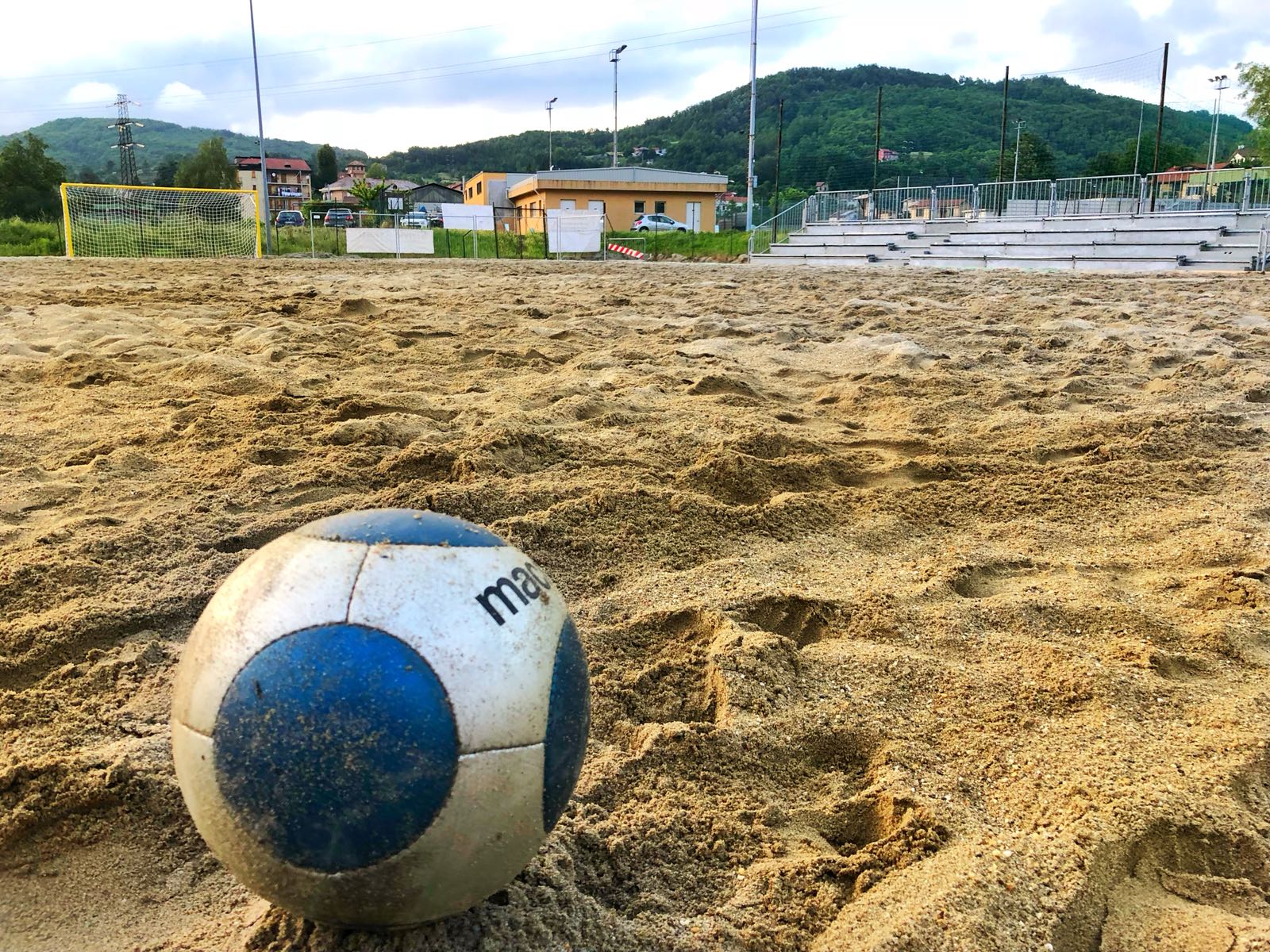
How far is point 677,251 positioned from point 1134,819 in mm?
35331

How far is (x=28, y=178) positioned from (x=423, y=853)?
2019 inches

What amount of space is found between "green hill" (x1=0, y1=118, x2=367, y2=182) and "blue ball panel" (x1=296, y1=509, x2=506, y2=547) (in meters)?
129

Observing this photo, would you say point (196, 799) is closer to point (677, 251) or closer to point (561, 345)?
point (561, 345)

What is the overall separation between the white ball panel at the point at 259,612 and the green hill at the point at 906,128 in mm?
45881

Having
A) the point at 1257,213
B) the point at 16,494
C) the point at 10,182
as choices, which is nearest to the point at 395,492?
the point at 16,494

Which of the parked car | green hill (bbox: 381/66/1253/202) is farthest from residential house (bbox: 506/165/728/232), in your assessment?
green hill (bbox: 381/66/1253/202)

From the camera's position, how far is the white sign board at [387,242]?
2747 cm

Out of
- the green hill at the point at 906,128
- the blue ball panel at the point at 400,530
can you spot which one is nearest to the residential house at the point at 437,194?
the green hill at the point at 906,128

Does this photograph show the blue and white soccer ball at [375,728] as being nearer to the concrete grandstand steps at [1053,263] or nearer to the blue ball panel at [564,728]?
the blue ball panel at [564,728]

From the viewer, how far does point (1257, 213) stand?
19.6 metres

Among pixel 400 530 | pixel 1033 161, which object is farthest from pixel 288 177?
pixel 400 530

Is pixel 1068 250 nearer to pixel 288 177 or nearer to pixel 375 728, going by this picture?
pixel 375 728

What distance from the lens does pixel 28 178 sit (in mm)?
42031

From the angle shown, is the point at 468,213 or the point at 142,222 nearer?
the point at 142,222
